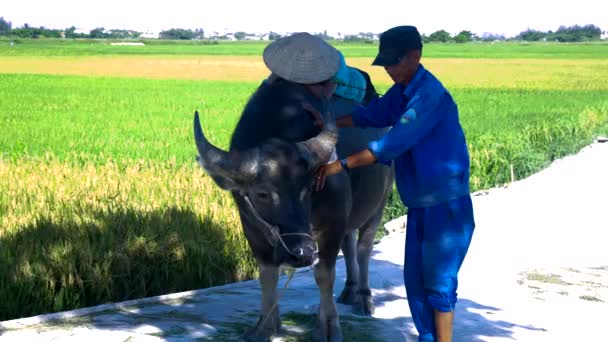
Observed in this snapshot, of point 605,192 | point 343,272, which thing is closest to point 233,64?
point 605,192

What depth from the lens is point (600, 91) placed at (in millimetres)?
35000

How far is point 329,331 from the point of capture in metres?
5.42

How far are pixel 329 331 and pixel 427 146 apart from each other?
4.67ft

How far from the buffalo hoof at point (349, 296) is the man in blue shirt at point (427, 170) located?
4.86ft

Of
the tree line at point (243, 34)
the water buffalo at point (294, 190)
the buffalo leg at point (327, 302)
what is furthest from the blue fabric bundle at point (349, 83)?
the tree line at point (243, 34)

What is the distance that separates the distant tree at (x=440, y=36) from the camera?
142 metres

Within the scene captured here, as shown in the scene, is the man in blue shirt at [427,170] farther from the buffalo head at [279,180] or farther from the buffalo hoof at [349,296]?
the buffalo hoof at [349,296]

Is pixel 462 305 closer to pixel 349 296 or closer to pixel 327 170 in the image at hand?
pixel 349 296

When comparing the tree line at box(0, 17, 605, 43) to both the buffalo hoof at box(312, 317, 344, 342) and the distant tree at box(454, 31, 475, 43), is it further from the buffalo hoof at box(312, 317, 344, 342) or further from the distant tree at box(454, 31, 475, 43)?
the buffalo hoof at box(312, 317, 344, 342)

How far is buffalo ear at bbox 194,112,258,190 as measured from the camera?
4469mm

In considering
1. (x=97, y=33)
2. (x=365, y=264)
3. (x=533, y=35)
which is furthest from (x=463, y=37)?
(x=365, y=264)

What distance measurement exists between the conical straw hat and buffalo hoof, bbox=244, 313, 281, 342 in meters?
1.45

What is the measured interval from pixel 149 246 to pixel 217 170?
2.50 meters

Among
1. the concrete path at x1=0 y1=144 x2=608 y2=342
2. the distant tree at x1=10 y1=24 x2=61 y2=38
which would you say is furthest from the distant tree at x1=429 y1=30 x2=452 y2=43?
the concrete path at x1=0 y1=144 x2=608 y2=342
